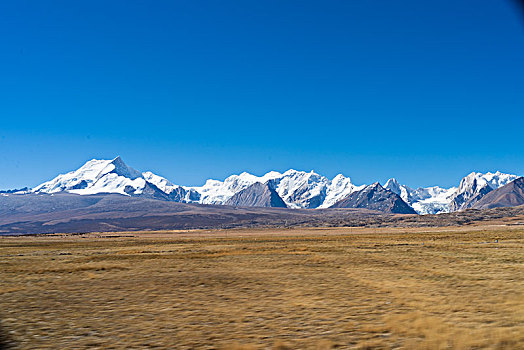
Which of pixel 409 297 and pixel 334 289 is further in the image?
pixel 334 289

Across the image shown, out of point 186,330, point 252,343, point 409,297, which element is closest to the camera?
point 252,343

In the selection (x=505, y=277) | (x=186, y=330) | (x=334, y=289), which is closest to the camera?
(x=186, y=330)

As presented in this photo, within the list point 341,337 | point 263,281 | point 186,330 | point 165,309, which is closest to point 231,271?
point 263,281

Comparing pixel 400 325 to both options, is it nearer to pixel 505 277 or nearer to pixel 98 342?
pixel 98 342

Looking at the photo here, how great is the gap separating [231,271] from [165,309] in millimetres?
13108

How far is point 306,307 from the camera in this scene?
60.0 ft

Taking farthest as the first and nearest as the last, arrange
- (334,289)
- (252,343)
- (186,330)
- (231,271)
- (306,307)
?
(231,271), (334,289), (306,307), (186,330), (252,343)

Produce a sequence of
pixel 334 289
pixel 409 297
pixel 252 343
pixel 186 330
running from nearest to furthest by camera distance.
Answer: pixel 252 343
pixel 186 330
pixel 409 297
pixel 334 289

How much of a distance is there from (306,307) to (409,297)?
5.66 meters

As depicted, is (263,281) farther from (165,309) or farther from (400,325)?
(400,325)

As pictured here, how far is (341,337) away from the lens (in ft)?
44.2

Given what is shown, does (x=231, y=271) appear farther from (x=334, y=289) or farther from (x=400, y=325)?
(x=400, y=325)

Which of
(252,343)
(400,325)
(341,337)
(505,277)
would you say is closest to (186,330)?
(252,343)

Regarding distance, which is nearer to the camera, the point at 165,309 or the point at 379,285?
the point at 165,309
